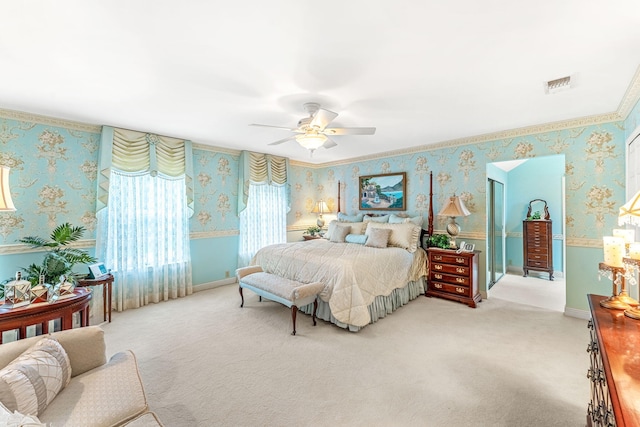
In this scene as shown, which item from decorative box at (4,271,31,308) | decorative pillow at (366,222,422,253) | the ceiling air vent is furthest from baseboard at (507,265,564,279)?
decorative box at (4,271,31,308)

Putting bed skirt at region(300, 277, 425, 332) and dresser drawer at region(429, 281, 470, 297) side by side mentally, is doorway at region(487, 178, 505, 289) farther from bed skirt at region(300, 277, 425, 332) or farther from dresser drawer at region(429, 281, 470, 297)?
bed skirt at region(300, 277, 425, 332)

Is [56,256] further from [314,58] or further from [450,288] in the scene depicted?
[450,288]

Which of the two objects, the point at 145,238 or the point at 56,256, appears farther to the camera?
the point at 145,238

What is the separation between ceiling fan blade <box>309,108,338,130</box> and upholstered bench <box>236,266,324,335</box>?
5.77 feet

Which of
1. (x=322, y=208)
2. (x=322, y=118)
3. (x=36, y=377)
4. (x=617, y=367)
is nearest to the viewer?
(x=617, y=367)

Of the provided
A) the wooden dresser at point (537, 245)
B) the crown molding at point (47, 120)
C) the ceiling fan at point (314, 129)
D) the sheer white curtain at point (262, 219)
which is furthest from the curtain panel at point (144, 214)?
the wooden dresser at point (537, 245)

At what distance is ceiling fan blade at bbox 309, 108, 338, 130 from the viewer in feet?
8.03

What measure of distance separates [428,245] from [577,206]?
1.91 metres

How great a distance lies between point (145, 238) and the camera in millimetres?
4078

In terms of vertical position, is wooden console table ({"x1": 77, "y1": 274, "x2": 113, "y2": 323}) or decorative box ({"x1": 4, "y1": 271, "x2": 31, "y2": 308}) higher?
decorative box ({"x1": 4, "y1": 271, "x2": 31, "y2": 308})

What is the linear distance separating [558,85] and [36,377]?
408 centimetres

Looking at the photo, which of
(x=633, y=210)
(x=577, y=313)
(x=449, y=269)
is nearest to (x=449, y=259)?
(x=449, y=269)

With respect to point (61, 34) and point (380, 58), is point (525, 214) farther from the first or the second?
point (61, 34)

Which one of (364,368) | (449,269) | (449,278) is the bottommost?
(364,368)
